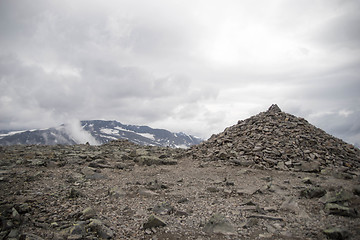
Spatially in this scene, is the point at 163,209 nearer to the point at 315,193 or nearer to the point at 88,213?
the point at 88,213

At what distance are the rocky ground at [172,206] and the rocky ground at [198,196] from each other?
0.14ft

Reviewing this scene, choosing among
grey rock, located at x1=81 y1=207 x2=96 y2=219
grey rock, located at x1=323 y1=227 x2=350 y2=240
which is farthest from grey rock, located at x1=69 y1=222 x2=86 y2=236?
grey rock, located at x1=323 y1=227 x2=350 y2=240

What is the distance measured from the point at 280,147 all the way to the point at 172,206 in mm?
17245

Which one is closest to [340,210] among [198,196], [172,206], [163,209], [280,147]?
[198,196]

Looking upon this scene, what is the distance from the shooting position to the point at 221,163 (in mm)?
22281

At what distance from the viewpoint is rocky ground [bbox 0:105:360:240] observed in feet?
27.9

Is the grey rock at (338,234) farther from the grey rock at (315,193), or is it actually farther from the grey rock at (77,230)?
the grey rock at (77,230)

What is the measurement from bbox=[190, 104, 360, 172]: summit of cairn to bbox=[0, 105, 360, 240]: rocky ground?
125 mm

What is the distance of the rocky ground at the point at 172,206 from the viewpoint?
8.37 meters

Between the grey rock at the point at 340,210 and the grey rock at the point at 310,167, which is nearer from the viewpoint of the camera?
the grey rock at the point at 340,210

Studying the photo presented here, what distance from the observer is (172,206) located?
10969 millimetres

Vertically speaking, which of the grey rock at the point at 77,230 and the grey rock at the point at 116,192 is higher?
the grey rock at the point at 116,192

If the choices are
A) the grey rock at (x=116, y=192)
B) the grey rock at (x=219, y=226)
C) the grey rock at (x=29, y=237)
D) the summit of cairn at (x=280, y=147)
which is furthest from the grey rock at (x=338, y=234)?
the summit of cairn at (x=280, y=147)

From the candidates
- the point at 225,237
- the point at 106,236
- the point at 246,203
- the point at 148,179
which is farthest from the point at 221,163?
the point at 106,236
